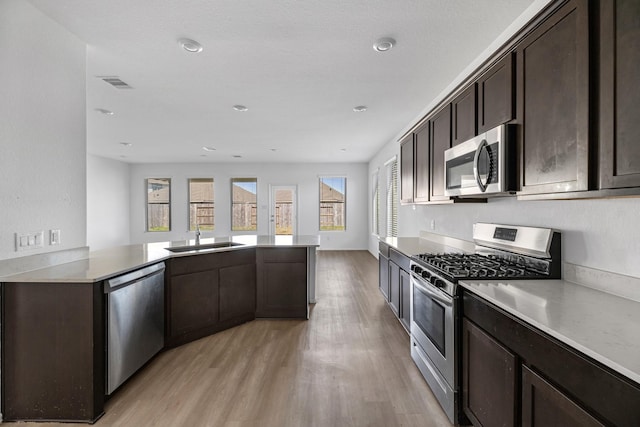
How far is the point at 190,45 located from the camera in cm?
247

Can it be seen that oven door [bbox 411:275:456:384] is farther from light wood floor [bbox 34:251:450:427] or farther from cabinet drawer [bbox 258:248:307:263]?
cabinet drawer [bbox 258:248:307:263]

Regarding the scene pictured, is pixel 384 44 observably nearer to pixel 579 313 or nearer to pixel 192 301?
pixel 579 313

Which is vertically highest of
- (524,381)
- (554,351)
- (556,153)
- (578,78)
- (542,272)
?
(578,78)

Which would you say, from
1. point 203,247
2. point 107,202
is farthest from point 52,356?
point 107,202

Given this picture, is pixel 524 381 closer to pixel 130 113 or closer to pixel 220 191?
pixel 130 113

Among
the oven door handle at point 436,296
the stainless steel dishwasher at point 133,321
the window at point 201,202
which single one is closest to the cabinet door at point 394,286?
the oven door handle at point 436,296

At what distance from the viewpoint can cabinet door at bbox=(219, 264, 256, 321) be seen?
3236 mm

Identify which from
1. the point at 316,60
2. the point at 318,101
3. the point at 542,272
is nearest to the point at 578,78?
the point at 542,272

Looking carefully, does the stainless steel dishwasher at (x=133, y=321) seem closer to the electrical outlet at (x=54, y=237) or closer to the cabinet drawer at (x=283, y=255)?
the electrical outlet at (x=54, y=237)

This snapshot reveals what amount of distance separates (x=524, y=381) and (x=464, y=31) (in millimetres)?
2391

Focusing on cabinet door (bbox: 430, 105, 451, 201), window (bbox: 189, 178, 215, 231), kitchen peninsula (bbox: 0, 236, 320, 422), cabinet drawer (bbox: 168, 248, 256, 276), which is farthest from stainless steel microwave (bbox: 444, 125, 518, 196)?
window (bbox: 189, 178, 215, 231)

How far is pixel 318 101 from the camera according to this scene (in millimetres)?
3832

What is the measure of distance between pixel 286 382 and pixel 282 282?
1.36 m

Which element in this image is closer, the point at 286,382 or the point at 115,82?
the point at 286,382
